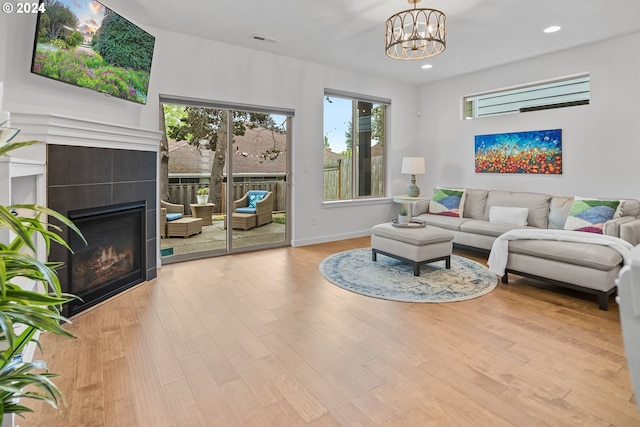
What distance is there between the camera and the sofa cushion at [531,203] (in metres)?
4.68

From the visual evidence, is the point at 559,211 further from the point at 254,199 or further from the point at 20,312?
the point at 20,312

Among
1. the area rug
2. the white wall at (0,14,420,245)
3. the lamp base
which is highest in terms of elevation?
the white wall at (0,14,420,245)

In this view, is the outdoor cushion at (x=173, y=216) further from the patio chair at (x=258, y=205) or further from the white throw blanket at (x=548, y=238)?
the white throw blanket at (x=548, y=238)

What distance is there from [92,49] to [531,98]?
552cm

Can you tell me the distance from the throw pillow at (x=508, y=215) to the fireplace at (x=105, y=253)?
446 centimetres

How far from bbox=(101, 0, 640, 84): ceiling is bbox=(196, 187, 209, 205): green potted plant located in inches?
74.5

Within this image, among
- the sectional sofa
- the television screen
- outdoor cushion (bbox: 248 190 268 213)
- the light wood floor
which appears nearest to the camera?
the light wood floor

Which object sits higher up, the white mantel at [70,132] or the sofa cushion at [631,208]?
the white mantel at [70,132]

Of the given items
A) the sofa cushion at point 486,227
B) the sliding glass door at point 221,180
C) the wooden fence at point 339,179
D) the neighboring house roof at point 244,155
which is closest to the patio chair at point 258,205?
the sliding glass door at point 221,180

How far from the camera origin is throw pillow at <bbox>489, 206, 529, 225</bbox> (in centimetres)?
471

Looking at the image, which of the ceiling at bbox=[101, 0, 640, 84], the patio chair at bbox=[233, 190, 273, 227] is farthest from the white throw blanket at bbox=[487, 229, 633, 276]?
the patio chair at bbox=[233, 190, 273, 227]

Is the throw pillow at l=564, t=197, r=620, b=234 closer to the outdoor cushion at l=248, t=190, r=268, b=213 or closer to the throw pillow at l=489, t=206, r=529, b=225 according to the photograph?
the throw pillow at l=489, t=206, r=529, b=225

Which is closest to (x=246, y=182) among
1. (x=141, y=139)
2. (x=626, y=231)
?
(x=141, y=139)

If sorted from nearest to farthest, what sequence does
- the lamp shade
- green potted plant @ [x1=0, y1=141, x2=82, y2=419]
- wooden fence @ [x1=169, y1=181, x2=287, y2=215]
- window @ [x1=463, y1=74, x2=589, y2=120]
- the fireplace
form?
green potted plant @ [x1=0, y1=141, x2=82, y2=419] → the fireplace → wooden fence @ [x1=169, y1=181, x2=287, y2=215] → window @ [x1=463, y1=74, x2=589, y2=120] → the lamp shade
